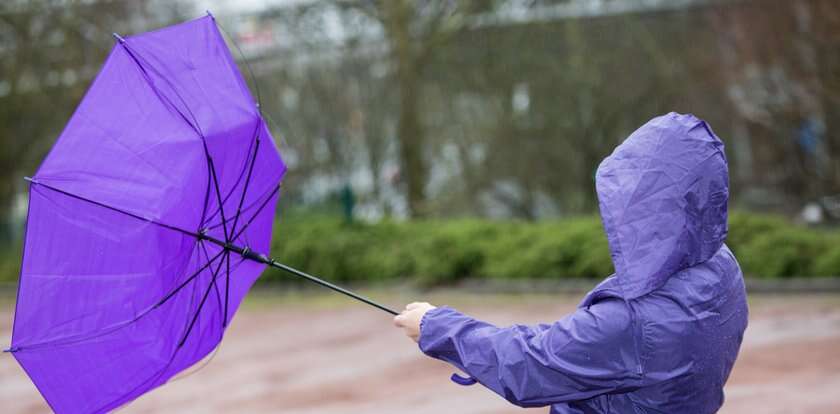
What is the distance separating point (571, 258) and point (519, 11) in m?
7.54

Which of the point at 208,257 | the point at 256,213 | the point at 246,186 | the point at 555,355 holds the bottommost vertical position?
the point at 555,355

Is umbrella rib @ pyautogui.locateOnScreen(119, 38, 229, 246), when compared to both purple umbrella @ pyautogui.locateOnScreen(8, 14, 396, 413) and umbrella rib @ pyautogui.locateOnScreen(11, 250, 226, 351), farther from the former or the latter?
umbrella rib @ pyautogui.locateOnScreen(11, 250, 226, 351)

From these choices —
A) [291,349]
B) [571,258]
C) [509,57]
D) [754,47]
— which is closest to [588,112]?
[509,57]

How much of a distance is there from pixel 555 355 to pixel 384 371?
7161 mm

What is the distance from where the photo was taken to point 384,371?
32.3 feet

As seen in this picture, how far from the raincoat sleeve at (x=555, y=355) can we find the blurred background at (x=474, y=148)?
4869 millimetres

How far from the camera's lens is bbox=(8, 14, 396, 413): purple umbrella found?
352 cm

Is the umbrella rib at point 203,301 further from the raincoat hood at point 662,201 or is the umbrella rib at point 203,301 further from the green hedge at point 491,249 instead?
the green hedge at point 491,249

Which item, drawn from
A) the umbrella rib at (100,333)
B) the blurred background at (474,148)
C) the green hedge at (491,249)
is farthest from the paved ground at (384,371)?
the umbrella rib at (100,333)

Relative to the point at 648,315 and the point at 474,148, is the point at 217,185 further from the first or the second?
the point at 474,148

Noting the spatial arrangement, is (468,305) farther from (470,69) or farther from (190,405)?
(470,69)

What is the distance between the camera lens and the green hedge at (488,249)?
12.4 meters

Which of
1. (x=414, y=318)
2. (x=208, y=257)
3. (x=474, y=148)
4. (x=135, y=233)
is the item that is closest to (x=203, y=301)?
(x=208, y=257)

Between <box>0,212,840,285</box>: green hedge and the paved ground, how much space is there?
0.56m
